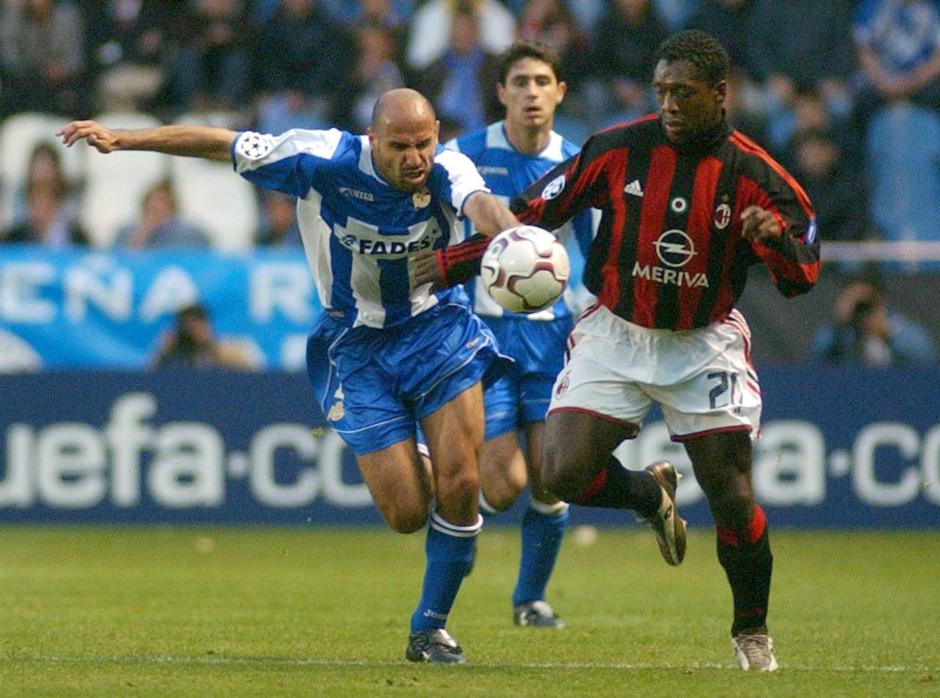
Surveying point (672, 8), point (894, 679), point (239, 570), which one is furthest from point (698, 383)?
point (672, 8)

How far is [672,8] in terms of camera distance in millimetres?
16734

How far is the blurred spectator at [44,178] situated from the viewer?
15625 millimetres

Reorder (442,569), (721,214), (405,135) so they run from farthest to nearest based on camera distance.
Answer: (442,569), (405,135), (721,214)

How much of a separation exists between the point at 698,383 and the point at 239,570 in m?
5.17

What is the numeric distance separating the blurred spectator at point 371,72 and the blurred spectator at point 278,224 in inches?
39.8

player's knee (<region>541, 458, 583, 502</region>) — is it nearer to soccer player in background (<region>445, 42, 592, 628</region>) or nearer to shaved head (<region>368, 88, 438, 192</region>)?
shaved head (<region>368, 88, 438, 192</region>)

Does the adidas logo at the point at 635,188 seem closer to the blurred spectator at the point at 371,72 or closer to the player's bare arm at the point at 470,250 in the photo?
the player's bare arm at the point at 470,250

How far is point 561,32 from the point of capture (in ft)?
53.7

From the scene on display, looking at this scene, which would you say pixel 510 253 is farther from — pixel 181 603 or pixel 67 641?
pixel 181 603

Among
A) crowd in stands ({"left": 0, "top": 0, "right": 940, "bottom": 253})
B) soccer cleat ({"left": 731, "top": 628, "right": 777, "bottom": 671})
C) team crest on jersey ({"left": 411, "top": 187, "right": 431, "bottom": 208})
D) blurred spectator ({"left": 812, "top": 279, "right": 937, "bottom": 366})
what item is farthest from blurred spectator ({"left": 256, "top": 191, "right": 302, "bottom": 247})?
soccer cleat ({"left": 731, "top": 628, "right": 777, "bottom": 671})

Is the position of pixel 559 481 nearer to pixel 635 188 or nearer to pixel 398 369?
pixel 398 369

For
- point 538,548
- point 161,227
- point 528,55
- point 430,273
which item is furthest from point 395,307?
point 161,227

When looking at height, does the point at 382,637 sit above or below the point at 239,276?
below

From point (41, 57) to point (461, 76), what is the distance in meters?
3.79
